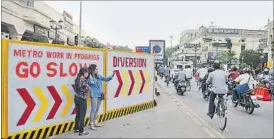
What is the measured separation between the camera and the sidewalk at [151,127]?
909 cm

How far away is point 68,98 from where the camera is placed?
9844 millimetres

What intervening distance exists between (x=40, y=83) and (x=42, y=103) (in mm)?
456

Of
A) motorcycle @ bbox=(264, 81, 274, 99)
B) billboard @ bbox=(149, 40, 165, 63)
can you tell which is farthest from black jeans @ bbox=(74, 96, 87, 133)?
motorcycle @ bbox=(264, 81, 274, 99)

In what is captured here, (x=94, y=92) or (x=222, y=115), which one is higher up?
(x=94, y=92)

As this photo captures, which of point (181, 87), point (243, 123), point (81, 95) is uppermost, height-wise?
point (81, 95)

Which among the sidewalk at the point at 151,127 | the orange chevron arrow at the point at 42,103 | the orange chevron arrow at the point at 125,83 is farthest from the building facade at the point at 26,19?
the orange chevron arrow at the point at 42,103

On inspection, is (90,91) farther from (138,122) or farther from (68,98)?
(138,122)

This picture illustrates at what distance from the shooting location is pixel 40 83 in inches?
350

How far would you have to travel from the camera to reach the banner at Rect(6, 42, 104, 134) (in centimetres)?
810

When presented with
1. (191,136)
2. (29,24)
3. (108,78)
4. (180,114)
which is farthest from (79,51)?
(29,24)

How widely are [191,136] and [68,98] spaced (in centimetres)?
314

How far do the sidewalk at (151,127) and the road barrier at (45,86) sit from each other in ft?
1.65

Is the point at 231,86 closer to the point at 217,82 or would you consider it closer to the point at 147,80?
the point at 147,80

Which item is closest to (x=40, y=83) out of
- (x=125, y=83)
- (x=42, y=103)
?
(x=42, y=103)
